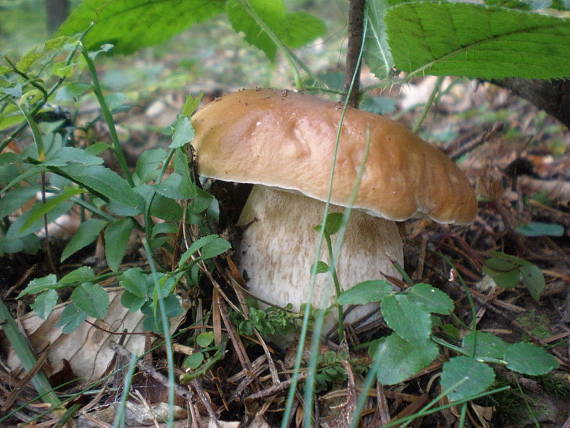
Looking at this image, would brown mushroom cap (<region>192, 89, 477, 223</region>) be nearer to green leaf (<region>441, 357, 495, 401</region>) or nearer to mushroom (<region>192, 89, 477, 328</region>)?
mushroom (<region>192, 89, 477, 328</region>)

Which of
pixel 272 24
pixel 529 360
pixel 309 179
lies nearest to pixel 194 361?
pixel 309 179

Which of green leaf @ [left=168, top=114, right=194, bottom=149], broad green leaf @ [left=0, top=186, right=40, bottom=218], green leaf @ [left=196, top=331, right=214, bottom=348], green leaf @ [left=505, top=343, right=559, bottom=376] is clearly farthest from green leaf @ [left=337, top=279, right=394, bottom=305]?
broad green leaf @ [left=0, top=186, right=40, bottom=218]

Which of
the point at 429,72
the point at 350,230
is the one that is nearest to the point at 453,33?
the point at 429,72

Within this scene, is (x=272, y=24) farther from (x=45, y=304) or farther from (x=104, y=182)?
(x=45, y=304)

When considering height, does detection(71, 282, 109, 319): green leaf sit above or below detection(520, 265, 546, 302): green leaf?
above

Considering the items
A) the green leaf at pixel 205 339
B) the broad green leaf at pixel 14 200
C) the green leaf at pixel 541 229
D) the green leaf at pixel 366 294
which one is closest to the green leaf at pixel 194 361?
the green leaf at pixel 205 339

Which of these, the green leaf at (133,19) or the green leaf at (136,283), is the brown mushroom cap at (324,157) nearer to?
the green leaf at (136,283)
